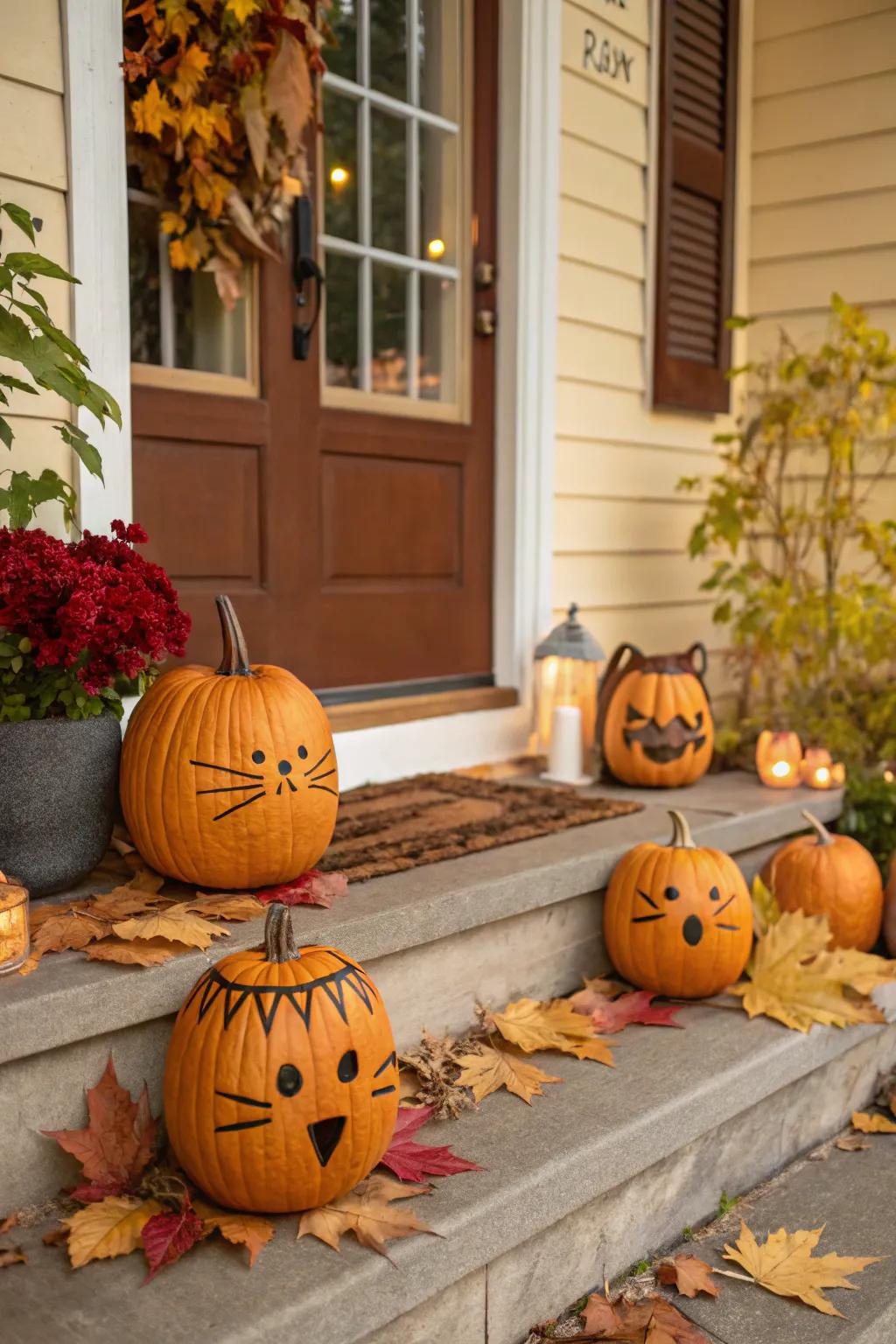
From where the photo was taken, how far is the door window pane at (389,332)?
3041 millimetres

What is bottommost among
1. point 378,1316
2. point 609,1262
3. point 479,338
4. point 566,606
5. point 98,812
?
point 609,1262

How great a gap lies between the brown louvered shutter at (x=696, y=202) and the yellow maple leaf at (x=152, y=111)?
1814 millimetres

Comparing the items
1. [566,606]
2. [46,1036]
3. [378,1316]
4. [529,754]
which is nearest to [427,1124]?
[378,1316]

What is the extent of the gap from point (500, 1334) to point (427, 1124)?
301 mm

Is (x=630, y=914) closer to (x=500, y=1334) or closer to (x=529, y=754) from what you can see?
(x=500, y=1334)

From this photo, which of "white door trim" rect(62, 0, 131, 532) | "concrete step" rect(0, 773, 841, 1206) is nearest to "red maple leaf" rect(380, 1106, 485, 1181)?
"concrete step" rect(0, 773, 841, 1206)

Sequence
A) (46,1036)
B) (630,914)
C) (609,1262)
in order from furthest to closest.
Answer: (630,914) < (609,1262) < (46,1036)

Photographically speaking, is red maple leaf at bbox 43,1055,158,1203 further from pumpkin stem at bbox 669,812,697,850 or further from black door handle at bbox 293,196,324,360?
black door handle at bbox 293,196,324,360

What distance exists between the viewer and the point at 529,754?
3.38 meters

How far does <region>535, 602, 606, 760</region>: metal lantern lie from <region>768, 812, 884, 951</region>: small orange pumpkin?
26.8 inches

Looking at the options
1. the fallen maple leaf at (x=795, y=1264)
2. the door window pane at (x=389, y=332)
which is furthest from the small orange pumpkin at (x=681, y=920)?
the door window pane at (x=389, y=332)

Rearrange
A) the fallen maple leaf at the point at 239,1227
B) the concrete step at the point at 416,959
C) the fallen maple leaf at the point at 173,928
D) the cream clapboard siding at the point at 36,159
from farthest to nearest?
Result: the cream clapboard siding at the point at 36,159, the fallen maple leaf at the point at 173,928, the concrete step at the point at 416,959, the fallen maple leaf at the point at 239,1227

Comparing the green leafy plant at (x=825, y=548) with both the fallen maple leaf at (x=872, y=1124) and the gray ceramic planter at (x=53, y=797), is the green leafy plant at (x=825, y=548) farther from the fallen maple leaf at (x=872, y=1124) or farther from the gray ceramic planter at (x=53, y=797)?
the gray ceramic planter at (x=53, y=797)

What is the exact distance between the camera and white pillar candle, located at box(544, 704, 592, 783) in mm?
3131
